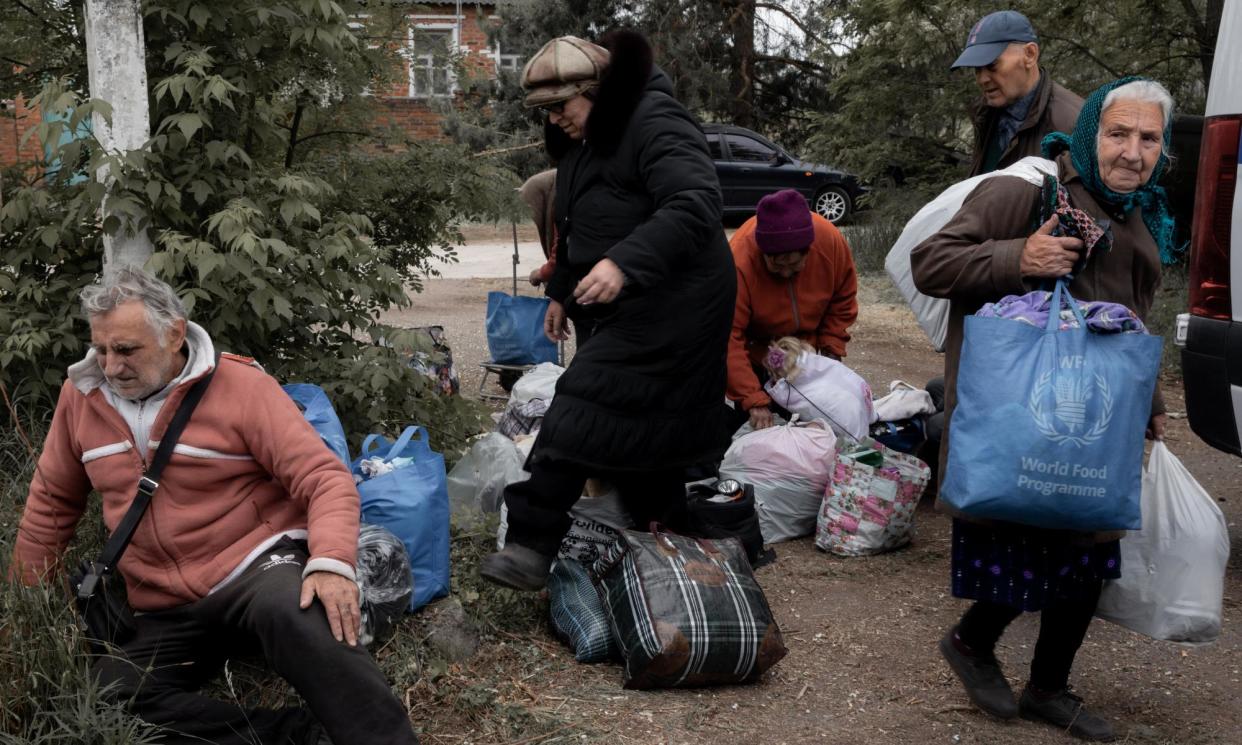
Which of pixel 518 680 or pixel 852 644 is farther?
pixel 852 644

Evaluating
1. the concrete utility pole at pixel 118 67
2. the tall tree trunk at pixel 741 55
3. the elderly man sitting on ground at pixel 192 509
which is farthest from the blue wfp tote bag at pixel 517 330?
the tall tree trunk at pixel 741 55

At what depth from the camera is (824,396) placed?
17.0 feet

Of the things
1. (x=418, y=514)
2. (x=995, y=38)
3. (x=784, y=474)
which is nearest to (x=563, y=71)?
(x=418, y=514)

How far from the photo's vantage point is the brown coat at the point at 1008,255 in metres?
3.08

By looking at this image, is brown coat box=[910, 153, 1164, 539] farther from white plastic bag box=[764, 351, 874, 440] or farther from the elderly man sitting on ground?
white plastic bag box=[764, 351, 874, 440]

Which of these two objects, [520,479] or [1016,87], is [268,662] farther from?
[1016,87]

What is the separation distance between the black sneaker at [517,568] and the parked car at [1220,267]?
2260 mm

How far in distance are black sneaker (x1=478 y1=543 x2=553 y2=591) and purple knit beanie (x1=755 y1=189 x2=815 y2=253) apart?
190cm

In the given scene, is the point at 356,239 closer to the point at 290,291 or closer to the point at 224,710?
the point at 290,291

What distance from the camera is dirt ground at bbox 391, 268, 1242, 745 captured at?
338cm

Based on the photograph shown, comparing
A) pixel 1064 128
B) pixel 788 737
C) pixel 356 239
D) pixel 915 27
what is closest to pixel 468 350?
pixel 915 27

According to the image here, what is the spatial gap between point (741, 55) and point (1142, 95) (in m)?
18.2

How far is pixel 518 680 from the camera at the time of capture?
11.7ft

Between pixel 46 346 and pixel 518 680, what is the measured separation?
6.76 feet
